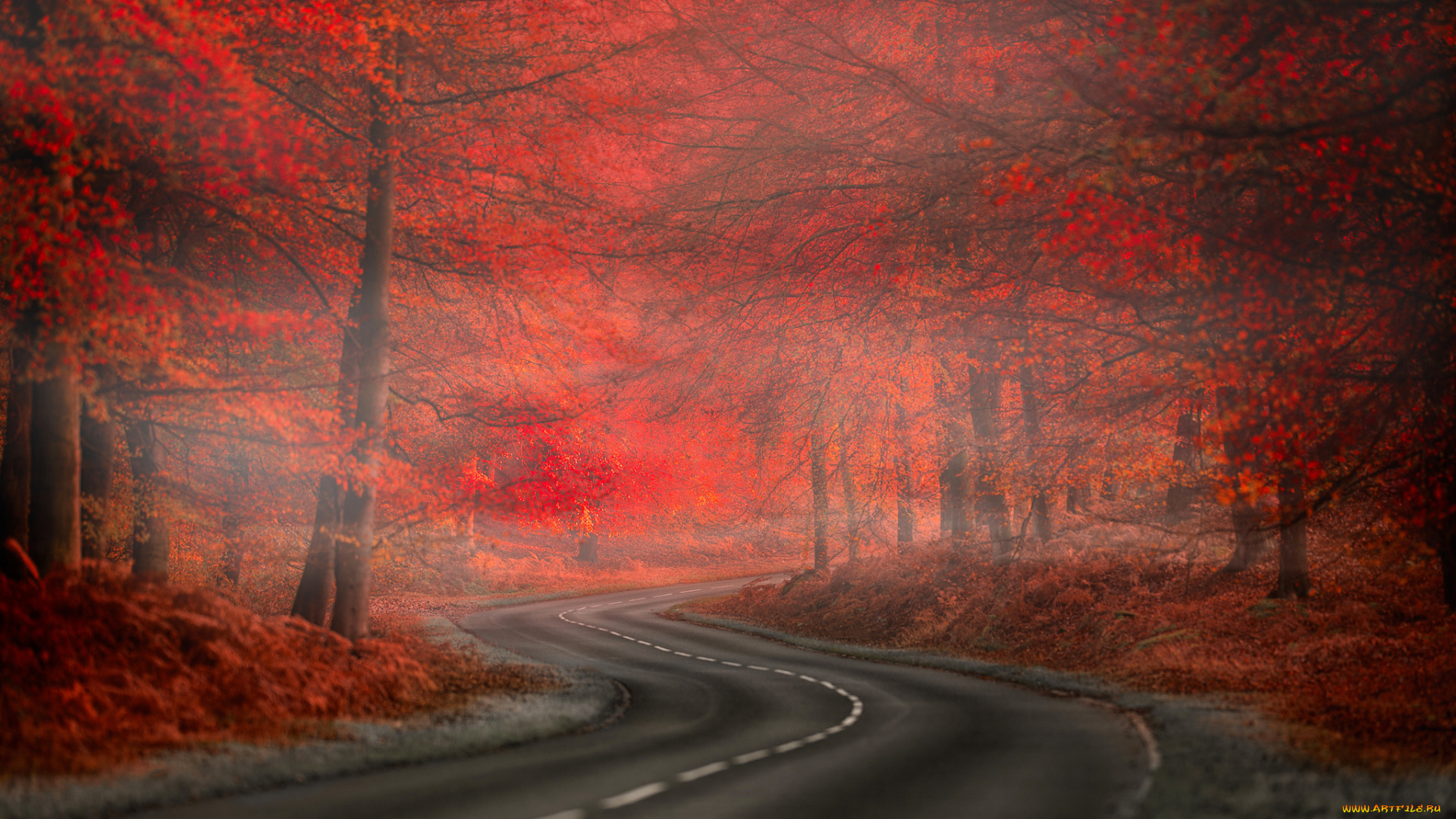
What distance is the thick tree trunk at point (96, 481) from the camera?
51.4ft

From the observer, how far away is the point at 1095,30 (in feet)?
37.1

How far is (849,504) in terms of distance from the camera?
3484 cm

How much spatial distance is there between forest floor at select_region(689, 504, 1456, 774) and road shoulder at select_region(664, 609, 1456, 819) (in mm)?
414

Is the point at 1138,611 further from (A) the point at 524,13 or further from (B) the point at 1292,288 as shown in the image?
(A) the point at 524,13

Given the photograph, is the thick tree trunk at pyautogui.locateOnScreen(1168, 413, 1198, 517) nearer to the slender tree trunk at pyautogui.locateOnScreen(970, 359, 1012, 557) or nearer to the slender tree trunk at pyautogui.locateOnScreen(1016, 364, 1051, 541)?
the slender tree trunk at pyautogui.locateOnScreen(1016, 364, 1051, 541)

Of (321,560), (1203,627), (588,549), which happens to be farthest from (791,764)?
(588,549)

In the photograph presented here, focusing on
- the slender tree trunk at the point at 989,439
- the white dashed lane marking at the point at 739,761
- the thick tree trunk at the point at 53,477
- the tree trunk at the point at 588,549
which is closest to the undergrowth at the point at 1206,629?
the slender tree trunk at the point at 989,439

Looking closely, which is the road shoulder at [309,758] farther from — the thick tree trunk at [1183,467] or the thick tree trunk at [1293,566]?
the thick tree trunk at [1293,566]

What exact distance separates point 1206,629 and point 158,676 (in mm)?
17248

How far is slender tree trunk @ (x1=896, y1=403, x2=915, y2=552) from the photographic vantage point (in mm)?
26484

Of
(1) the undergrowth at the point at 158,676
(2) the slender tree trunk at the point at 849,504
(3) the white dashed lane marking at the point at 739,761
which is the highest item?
(2) the slender tree trunk at the point at 849,504

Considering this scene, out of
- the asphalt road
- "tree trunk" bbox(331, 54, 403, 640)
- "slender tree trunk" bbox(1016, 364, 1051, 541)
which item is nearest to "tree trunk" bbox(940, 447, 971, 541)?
"slender tree trunk" bbox(1016, 364, 1051, 541)

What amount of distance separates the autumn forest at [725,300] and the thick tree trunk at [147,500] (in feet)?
0.39

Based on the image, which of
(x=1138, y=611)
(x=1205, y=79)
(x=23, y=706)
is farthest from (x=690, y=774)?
(x=1138, y=611)
